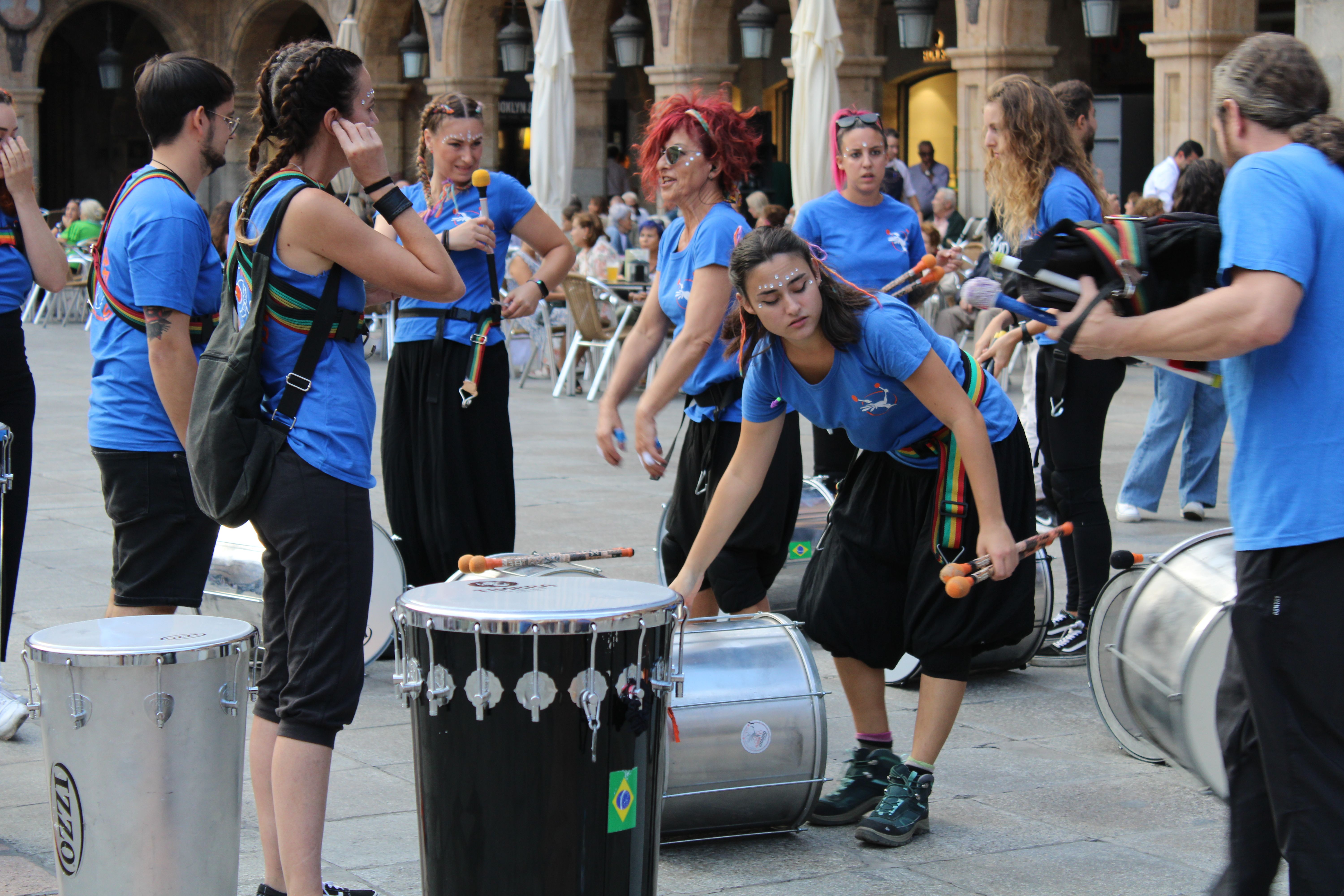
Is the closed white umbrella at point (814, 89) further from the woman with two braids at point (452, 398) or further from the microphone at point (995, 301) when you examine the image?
the microphone at point (995, 301)

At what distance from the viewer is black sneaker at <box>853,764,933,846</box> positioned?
356 cm

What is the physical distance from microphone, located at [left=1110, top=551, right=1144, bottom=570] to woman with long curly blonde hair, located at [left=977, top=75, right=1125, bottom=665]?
0.71 metres

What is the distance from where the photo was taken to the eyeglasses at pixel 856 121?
17.9ft

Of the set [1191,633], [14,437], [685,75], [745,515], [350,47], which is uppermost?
[350,47]

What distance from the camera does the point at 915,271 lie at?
4984 mm

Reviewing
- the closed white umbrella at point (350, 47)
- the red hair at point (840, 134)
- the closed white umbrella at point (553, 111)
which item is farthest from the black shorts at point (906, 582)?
the closed white umbrella at point (350, 47)

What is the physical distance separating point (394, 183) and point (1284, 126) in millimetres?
1609

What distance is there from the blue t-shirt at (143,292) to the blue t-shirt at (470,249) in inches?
40.1

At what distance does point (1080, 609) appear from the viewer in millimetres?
5250

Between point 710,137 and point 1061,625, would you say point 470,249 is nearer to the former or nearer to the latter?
point 710,137

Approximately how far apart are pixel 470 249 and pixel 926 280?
139 centimetres

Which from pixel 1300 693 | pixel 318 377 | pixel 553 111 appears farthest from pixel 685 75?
pixel 1300 693

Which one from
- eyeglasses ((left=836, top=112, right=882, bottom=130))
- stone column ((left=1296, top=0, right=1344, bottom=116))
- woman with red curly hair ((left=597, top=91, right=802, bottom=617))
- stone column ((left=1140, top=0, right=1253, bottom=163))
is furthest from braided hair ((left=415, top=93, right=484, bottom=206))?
stone column ((left=1140, top=0, right=1253, bottom=163))

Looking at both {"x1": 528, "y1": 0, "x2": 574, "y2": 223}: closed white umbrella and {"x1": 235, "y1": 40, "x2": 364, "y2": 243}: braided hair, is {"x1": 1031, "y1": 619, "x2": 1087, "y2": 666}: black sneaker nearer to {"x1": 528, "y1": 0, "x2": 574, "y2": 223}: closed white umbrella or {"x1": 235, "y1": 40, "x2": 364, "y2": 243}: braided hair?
{"x1": 235, "y1": 40, "x2": 364, "y2": 243}: braided hair
